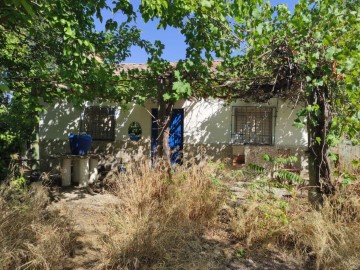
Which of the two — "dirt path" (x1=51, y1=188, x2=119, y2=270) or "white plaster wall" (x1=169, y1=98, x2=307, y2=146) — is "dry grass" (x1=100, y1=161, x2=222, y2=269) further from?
"white plaster wall" (x1=169, y1=98, x2=307, y2=146)

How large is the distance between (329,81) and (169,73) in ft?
8.52

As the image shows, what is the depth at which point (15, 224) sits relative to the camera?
11.2ft

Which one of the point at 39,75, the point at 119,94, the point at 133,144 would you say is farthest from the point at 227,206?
the point at 133,144

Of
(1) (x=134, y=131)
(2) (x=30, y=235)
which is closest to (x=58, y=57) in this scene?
(2) (x=30, y=235)

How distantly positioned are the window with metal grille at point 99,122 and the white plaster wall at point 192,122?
225 millimetres

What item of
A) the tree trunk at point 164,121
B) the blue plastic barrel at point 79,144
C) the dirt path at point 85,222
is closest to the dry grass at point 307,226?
the tree trunk at point 164,121

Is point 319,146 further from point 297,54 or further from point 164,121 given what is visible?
point 164,121

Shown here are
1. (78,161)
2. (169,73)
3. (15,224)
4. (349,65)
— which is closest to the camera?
(349,65)

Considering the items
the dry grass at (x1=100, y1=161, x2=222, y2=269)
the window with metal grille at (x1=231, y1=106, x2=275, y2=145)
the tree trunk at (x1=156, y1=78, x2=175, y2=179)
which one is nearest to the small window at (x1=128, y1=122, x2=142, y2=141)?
the window with metal grille at (x1=231, y1=106, x2=275, y2=145)

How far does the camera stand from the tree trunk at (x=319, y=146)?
408 centimetres

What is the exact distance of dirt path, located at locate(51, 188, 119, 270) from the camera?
3.44 m

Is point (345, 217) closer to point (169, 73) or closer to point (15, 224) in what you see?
point (169, 73)

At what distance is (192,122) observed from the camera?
390 inches

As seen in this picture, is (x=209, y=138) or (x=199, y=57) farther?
(x=209, y=138)
